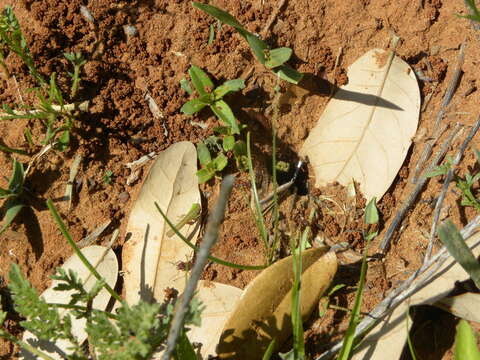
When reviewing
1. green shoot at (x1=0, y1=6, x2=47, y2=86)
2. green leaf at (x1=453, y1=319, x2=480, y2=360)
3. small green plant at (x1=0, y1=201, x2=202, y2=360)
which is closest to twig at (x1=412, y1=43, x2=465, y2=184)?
green leaf at (x1=453, y1=319, x2=480, y2=360)

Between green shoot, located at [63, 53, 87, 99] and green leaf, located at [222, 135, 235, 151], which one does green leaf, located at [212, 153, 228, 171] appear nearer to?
green leaf, located at [222, 135, 235, 151]

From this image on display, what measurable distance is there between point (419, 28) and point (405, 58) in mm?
168

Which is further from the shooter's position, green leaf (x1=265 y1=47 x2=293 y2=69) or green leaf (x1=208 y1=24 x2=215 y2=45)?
green leaf (x1=208 y1=24 x2=215 y2=45)

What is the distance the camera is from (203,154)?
2.49 meters

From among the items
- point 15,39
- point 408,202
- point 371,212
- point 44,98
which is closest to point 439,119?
point 408,202

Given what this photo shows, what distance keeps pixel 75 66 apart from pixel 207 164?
0.76 m

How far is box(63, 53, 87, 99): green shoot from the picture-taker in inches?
96.4

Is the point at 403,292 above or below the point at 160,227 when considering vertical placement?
below

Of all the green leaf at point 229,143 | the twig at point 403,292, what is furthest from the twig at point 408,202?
the green leaf at point 229,143

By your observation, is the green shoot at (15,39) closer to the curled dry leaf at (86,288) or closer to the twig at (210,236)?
the curled dry leaf at (86,288)

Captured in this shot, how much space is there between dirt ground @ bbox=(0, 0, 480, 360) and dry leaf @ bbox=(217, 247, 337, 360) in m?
0.19

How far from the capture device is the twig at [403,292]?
2362 mm

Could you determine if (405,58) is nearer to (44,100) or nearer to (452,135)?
(452,135)

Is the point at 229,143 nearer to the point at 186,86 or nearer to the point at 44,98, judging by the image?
the point at 186,86
